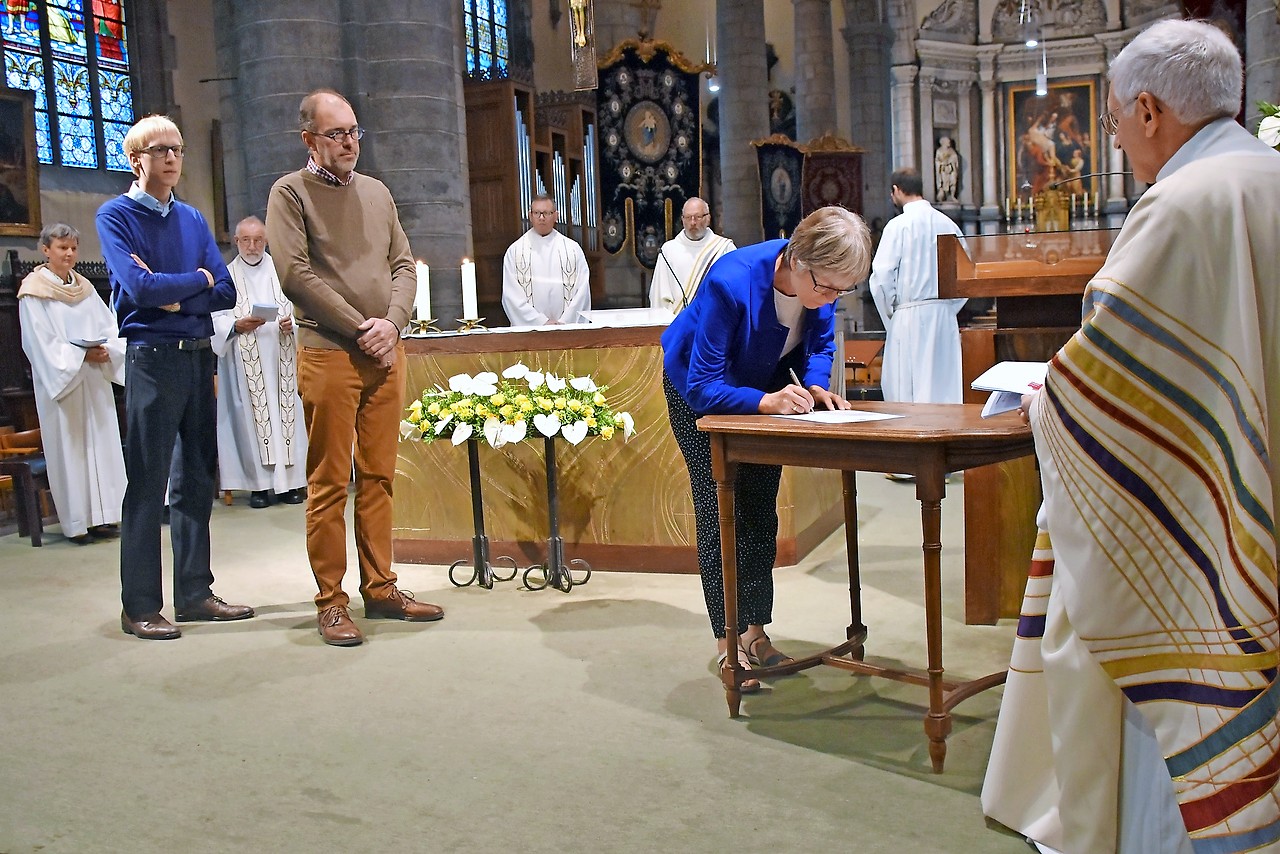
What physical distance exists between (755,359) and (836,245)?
49 centimetres

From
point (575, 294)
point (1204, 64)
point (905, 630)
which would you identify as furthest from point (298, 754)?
point (575, 294)

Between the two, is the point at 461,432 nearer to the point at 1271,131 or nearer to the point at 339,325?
the point at 339,325

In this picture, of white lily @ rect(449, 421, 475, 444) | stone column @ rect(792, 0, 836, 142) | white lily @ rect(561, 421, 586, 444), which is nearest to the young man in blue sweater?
white lily @ rect(449, 421, 475, 444)

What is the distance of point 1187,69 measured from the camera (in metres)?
2.04

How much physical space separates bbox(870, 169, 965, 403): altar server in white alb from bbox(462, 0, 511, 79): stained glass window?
9.69 metres

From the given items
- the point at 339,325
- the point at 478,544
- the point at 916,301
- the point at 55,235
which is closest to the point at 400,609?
the point at 478,544

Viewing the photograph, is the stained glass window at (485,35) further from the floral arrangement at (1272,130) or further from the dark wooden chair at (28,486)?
the floral arrangement at (1272,130)

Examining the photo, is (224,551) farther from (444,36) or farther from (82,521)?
(444,36)

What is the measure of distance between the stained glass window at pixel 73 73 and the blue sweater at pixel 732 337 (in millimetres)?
10230

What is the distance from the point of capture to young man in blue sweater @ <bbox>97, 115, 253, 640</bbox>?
169 inches

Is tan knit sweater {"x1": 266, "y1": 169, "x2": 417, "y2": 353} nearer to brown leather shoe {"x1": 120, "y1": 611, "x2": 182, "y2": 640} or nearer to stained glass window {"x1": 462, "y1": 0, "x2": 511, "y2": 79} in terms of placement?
brown leather shoe {"x1": 120, "y1": 611, "x2": 182, "y2": 640}

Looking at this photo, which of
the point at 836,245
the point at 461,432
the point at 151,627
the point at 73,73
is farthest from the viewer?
the point at 73,73

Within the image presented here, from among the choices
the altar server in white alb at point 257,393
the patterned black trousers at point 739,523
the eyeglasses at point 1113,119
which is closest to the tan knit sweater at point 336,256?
the patterned black trousers at point 739,523

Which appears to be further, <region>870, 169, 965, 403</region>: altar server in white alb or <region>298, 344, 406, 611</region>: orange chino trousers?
<region>870, 169, 965, 403</region>: altar server in white alb
